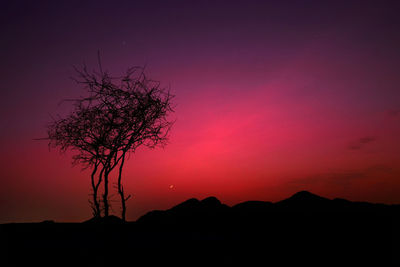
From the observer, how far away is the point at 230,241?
13.0m

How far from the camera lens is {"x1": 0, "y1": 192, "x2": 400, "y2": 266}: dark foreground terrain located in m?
10.6

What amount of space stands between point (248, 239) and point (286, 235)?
2140 millimetres

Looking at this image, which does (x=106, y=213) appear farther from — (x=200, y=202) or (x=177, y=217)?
(x=200, y=202)

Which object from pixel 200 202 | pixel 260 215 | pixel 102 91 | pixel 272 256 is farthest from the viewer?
pixel 200 202

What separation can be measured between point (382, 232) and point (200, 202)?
45.0 ft

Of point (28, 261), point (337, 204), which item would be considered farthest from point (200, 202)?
point (28, 261)

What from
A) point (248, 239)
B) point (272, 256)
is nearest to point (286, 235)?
point (248, 239)

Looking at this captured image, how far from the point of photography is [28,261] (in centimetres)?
1000

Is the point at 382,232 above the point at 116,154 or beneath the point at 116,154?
beneath

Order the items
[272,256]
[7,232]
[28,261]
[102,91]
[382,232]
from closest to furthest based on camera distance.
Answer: [28,261], [272,256], [382,232], [7,232], [102,91]

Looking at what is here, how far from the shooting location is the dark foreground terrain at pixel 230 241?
1057cm

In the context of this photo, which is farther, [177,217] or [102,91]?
[177,217]

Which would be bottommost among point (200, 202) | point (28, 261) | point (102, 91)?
point (28, 261)

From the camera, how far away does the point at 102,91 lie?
653 inches
